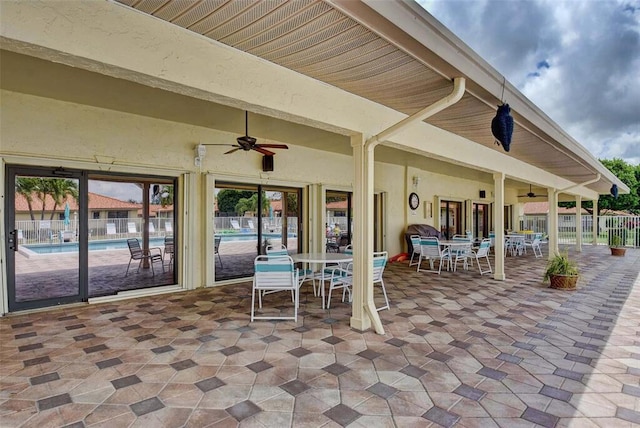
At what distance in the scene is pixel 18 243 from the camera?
4.09 m

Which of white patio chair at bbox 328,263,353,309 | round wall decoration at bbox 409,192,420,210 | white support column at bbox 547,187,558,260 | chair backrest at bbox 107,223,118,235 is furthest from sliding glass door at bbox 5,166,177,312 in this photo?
white support column at bbox 547,187,558,260

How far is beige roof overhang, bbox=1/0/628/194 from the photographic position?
1958 mm

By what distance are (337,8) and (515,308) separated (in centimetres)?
428

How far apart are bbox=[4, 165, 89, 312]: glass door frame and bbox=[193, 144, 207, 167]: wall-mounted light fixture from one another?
1491 millimetres

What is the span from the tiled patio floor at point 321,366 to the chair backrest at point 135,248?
6.80 ft

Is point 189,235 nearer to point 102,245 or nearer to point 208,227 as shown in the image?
point 208,227

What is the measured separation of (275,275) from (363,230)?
44.4 inches

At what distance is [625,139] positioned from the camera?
33219 millimetres

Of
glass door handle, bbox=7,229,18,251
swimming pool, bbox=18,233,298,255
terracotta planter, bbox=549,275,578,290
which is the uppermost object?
glass door handle, bbox=7,229,18,251

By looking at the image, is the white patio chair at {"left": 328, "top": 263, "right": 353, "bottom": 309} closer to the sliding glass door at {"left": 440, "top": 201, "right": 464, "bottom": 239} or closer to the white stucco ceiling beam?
the white stucco ceiling beam

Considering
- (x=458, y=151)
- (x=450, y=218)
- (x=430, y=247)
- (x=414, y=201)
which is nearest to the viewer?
(x=458, y=151)

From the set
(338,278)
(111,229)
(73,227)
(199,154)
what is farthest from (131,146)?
(338,278)

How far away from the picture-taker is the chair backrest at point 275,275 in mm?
3764

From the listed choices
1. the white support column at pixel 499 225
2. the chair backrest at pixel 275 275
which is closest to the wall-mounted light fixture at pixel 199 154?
the chair backrest at pixel 275 275
